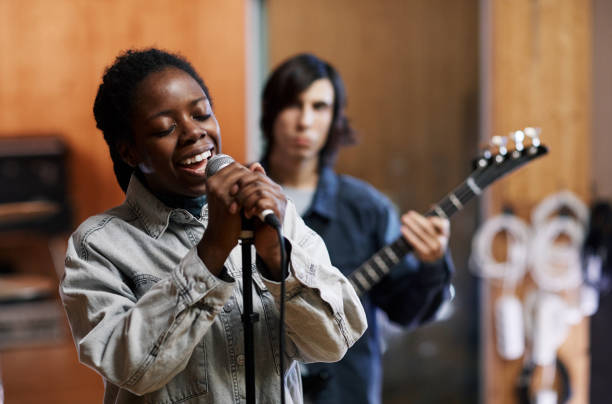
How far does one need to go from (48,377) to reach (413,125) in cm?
227

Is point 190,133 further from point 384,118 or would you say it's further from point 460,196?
point 384,118

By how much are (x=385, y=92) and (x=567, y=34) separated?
0.85m

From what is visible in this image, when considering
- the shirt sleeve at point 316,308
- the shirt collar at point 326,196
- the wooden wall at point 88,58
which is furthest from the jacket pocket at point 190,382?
the wooden wall at point 88,58

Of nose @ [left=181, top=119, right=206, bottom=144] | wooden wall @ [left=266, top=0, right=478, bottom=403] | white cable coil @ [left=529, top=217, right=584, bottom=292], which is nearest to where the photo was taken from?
nose @ [left=181, top=119, right=206, bottom=144]

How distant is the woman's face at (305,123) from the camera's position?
188 centimetres

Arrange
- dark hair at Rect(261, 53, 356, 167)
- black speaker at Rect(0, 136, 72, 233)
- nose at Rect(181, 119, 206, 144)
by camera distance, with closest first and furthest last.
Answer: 1. nose at Rect(181, 119, 206, 144)
2. dark hair at Rect(261, 53, 356, 167)
3. black speaker at Rect(0, 136, 72, 233)

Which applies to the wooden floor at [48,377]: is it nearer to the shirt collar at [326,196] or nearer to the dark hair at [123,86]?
the shirt collar at [326,196]

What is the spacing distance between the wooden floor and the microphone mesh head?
113 inches

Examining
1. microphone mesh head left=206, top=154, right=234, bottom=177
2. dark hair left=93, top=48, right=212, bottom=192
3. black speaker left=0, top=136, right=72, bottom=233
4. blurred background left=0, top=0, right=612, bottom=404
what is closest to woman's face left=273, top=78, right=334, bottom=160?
dark hair left=93, top=48, right=212, bottom=192

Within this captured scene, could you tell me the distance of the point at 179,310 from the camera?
0.83 metres

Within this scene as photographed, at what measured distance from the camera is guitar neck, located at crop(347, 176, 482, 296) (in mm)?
1820

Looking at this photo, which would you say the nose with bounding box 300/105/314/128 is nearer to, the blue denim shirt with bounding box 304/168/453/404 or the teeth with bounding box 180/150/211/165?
the blue denim shirt with bounding box 304/168/453/404

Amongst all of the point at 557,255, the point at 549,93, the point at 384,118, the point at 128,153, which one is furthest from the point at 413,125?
the point at 128,153

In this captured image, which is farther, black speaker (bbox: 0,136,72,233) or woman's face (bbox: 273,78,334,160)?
black speaker (bbox: 0,136,72,233)
